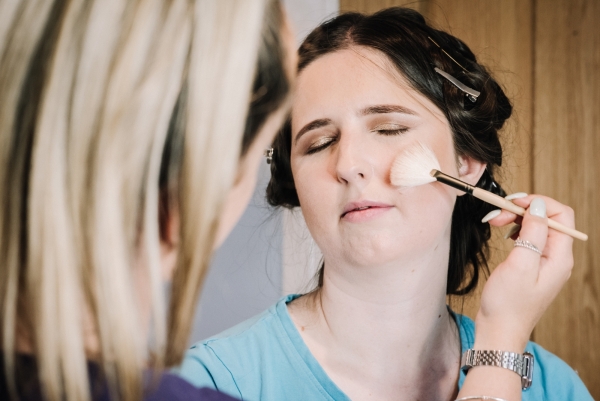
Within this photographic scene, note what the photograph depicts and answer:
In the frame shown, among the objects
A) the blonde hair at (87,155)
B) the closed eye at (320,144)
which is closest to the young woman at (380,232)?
the closed eye at (320,144)

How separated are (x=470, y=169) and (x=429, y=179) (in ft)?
0.71

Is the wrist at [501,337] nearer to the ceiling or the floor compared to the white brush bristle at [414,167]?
nearer to the floor

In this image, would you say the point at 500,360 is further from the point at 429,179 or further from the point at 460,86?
the point at 460,86

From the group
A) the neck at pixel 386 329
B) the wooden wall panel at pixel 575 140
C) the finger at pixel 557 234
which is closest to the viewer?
the finger at pixel 557 234

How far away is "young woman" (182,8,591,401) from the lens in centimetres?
86

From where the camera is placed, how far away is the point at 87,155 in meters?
0.40

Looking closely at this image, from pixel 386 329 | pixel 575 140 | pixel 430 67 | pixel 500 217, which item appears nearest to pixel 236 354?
pixel 386 329

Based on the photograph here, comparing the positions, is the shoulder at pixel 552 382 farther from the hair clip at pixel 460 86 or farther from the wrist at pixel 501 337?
the hair clip at pixel 460 86

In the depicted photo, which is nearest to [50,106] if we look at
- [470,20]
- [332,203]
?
[332,203]

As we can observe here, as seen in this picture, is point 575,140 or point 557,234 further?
point 575,140

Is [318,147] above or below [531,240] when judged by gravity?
above

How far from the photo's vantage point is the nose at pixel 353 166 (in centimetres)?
85

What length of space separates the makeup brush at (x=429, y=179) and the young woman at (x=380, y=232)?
19 mm

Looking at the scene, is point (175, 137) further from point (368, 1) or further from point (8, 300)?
point (368, 1)
